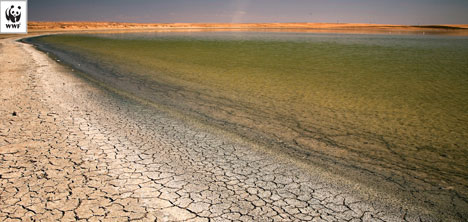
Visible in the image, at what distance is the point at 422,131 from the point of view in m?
4.66

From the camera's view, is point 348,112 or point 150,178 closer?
point 150,178

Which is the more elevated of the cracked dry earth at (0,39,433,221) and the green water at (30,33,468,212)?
the green water at (30,33,468,212)

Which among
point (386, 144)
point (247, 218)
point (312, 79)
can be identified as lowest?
point (247, 218)

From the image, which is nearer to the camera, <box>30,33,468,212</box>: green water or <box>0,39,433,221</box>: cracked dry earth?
<box>0,39,433,221</box>: cracked dry earth

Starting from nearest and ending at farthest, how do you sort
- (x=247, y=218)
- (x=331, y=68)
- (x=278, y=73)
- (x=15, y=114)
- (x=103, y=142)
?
(x=247, y=218)
(x=103, y=142)
(x=15, y=114)
(x=278, y=73)
(x=331, y=68)

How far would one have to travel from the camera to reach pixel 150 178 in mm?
3104

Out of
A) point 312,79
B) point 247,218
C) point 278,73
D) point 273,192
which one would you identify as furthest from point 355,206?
point 278,73

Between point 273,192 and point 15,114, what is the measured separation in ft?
15.8

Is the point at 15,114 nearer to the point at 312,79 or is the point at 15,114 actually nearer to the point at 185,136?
the point at 185,136

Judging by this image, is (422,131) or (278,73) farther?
(278,73)

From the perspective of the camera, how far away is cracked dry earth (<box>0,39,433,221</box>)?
2.54m

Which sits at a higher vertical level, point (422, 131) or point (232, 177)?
point (422, 131)

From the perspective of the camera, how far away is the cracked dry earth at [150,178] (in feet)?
8.35

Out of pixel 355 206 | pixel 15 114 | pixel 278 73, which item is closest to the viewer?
pixel 355 206
